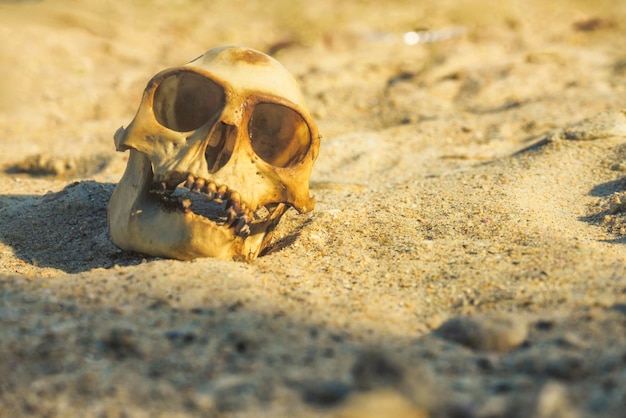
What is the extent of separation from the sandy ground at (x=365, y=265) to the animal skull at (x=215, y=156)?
162 mm

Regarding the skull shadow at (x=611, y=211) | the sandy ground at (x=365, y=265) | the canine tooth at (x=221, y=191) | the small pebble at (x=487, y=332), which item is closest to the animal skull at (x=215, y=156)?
the canine tooth at (x=221, y=191)

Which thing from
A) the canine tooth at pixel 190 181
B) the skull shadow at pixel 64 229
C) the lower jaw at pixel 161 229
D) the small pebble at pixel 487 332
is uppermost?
the canine tooth at pixel 190 181

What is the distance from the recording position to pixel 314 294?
2.43m

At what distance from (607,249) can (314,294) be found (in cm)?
122

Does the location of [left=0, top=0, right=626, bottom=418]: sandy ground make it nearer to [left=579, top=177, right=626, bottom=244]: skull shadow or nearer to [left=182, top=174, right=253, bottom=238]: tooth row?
[left=579, top=177, right=626, bottom=244]: skull shadow

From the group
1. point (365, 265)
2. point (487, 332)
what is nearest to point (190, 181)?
point (365, 265)

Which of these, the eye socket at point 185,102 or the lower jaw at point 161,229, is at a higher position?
the eye socket at point 185,102

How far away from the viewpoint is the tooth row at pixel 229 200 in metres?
2.61

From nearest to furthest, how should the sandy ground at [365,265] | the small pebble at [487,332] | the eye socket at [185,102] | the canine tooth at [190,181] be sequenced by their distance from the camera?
the sandy ground at [365,265] < the small pebble at [487,332] < the canine tooth at [190,181] < the eye socket at [185,102]

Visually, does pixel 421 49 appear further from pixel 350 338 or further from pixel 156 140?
pixel 350 338

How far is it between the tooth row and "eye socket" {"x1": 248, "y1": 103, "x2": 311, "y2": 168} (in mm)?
421

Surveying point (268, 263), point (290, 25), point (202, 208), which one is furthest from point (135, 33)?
point (268, 263)

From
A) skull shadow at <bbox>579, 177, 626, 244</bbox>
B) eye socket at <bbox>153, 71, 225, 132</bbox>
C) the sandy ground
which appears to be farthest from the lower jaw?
skull shadow at <bbox>579, 177, 626, 244</bbox>

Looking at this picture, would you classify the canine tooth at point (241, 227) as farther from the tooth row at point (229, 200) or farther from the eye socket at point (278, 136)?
the eye socket at point (278, 136)
